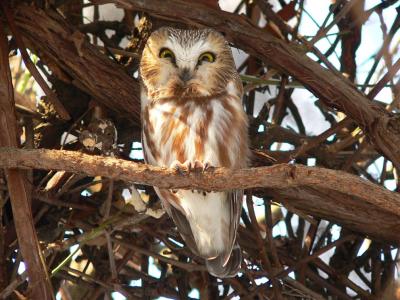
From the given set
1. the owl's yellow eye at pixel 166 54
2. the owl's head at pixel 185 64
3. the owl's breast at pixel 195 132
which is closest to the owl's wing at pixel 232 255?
the owl's breast at pixel 195 132

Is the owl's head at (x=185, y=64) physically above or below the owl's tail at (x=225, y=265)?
above

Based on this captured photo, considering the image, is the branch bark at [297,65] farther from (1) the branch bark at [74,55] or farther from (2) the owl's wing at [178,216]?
(2) the owl's wing at [178,216]

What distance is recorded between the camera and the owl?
6.88 feet

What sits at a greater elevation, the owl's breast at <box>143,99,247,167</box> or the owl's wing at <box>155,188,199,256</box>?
the owl's breast at <box>143,99,247,167</box>

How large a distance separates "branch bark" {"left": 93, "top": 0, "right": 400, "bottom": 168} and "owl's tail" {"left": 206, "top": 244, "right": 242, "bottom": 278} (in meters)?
0.50

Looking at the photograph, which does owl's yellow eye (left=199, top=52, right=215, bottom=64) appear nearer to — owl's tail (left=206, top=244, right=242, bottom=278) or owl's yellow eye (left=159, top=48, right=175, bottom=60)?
owl's yellow eye (left=159, top=48, right=175, bottom=60)

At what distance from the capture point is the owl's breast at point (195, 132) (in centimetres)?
208

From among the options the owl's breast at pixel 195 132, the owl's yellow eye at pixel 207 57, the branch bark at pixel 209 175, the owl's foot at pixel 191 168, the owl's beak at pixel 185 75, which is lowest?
the branch bark at pixel 209 175

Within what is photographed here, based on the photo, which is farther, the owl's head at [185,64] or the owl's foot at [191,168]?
the owl's head at [185,64]

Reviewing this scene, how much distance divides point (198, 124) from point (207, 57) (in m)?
0.25

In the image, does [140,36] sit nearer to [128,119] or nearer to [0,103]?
[128,119]

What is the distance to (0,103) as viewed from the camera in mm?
2020

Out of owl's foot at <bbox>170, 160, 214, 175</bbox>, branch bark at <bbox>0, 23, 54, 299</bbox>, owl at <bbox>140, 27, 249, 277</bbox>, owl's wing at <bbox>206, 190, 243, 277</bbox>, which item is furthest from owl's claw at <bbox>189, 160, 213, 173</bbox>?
branch bark at <bbox>0, 23, 54, 299</bbox>

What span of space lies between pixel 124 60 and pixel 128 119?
27 cm
